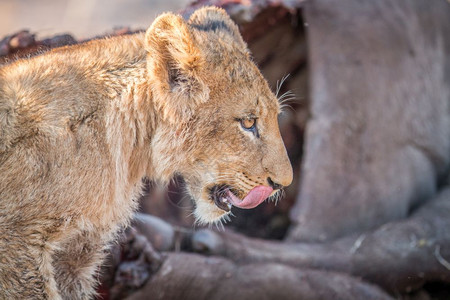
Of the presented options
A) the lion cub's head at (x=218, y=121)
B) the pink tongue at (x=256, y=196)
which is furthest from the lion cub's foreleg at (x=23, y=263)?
the pink tongue at (x=256, y=196)

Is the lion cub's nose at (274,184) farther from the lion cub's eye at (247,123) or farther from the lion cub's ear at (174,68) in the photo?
the lion cub's ear at (174,68)

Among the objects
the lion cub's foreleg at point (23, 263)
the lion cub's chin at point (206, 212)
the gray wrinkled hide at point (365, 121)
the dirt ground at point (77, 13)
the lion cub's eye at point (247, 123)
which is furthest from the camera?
the dirt ground at point (77, 13)

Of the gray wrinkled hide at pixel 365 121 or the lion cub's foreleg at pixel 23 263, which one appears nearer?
the lion cub's foreleg at pixel 23 263

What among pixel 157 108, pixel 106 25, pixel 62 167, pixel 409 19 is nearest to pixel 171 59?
pixel 157 108

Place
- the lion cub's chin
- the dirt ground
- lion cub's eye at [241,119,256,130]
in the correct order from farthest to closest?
the dirt ground, the lion cub's chin, lion cub's eye at [241,119,256,130]

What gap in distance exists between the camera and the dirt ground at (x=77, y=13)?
8.77 meters

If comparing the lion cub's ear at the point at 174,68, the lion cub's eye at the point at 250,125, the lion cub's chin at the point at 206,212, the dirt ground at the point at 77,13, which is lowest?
the lion cub's chin at the point at 206,212

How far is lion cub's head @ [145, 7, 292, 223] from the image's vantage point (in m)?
2.93

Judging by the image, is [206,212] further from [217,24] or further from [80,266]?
[217,24]

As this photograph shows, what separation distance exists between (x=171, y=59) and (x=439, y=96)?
3509 millimetres

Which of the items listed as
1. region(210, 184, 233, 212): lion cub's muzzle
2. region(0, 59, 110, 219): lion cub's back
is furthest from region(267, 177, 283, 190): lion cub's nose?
region(0, 59, 110, 219): lion cub's back

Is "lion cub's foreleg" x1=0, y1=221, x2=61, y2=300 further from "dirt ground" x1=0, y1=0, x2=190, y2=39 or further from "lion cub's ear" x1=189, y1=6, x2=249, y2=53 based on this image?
"dirt ground" x1=0, y1=0, x2=190, y2=39

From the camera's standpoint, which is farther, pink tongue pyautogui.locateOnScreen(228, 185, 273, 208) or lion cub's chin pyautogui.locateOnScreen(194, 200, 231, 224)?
lion cub's chin pyautogui.locateOnScreen(194, 200, 231, 224)

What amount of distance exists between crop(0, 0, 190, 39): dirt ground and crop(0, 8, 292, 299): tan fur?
18.3 ft
